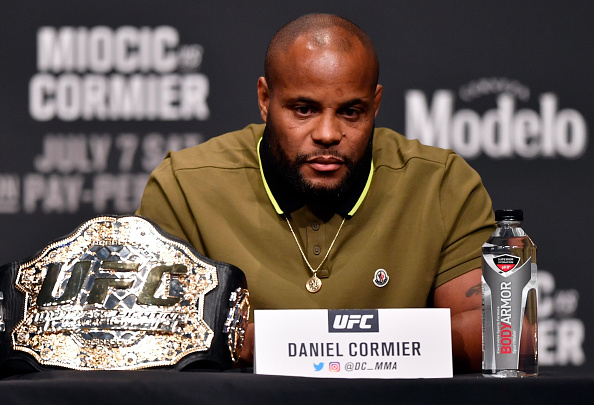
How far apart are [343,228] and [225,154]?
32 centimetres

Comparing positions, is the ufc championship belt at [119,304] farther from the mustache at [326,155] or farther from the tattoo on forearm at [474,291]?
the tattoo on forearm at [474,291]

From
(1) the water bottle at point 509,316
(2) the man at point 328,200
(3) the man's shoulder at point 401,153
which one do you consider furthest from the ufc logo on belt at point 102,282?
(3) the man's shoulder at point 401,153

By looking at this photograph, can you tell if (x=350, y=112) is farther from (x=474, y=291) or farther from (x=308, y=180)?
(x=474, y=291)

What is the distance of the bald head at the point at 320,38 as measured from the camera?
1567 mm

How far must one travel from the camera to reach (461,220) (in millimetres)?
1734

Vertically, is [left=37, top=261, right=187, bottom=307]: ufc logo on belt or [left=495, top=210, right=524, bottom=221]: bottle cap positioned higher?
[left=495, top=210, right=524, bottom=221]: bottle cap

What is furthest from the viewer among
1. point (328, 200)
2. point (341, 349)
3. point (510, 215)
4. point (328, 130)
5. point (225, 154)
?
point (225, 154)

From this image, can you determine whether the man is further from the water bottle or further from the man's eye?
the water bottle

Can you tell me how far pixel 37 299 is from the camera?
1130 millimetres

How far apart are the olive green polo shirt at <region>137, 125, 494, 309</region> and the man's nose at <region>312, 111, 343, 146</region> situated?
23 cm

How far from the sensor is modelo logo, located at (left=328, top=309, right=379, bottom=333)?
106 centimetres

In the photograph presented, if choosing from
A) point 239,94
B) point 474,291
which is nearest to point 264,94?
point 474,291

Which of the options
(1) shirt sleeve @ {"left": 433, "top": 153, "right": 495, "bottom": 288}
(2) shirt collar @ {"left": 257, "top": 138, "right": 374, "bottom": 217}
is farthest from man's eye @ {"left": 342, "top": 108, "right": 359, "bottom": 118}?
(1) shirt sleeve @ {"left": 433, "top": 153, "right": 495, "bottom": 288}

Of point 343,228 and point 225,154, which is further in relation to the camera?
point 225,154
